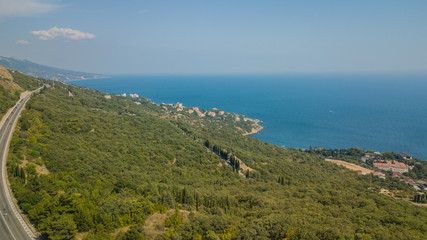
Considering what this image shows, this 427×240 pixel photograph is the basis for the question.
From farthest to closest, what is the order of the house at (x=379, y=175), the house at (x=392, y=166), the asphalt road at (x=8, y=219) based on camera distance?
the house at (x=392, y=166), the house at (x=379, y=175), the asphalt road at (x=8, y=219)

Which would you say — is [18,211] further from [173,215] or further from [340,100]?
[340,100]

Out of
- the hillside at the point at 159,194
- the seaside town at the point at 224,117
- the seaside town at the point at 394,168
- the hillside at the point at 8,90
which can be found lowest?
the seaside town at the point at 394,168

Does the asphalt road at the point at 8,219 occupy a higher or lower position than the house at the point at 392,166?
higher

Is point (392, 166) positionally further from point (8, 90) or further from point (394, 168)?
point (8, 90)

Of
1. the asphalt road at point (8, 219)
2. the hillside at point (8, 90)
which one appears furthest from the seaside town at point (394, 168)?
the hillside at point (8, 90)

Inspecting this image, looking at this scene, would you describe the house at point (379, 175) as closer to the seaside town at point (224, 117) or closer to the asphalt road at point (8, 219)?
the seaside town at point (224, 117)

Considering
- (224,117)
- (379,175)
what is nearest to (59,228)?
(379,175)

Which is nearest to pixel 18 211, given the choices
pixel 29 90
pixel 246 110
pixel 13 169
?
pixel 13 169
